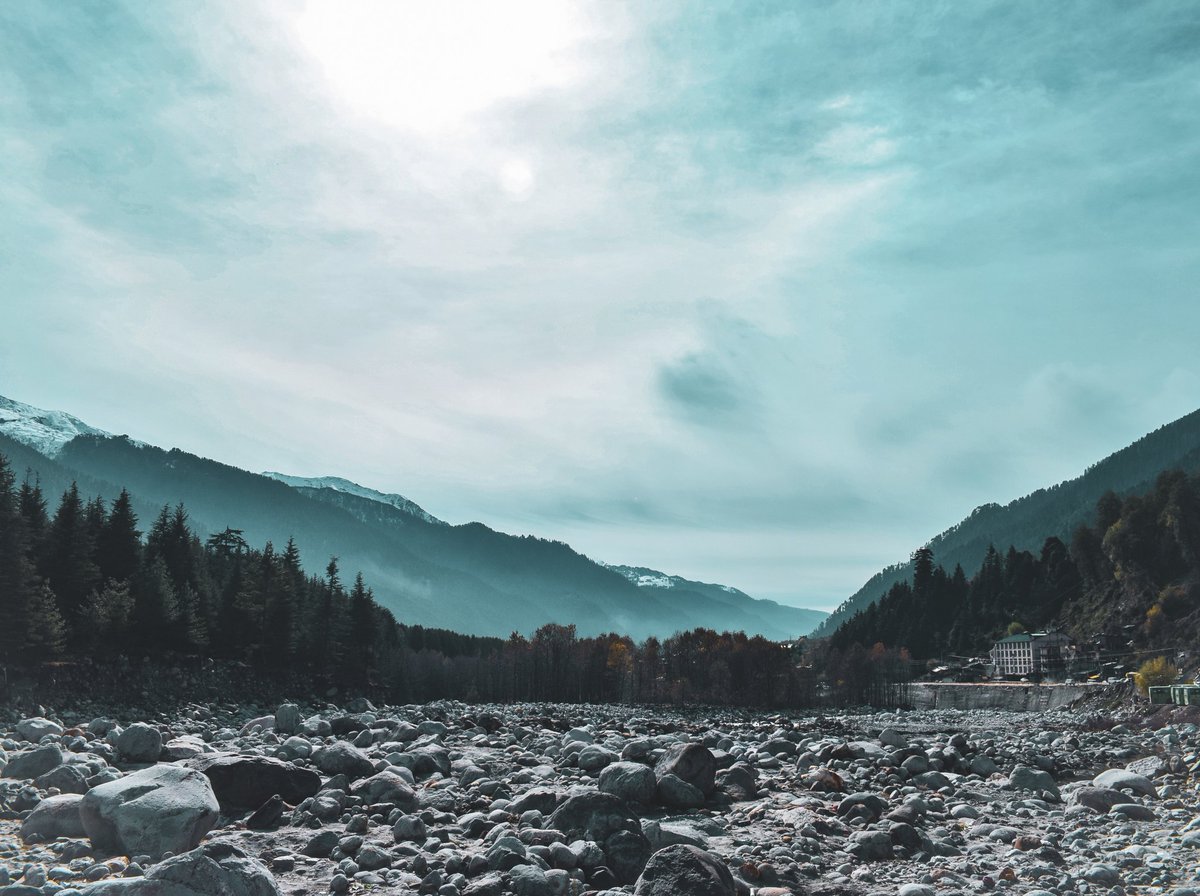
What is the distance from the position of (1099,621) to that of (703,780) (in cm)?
13671

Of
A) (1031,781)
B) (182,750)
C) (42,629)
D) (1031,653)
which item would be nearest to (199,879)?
(182,750)

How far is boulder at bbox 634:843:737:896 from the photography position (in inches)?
468

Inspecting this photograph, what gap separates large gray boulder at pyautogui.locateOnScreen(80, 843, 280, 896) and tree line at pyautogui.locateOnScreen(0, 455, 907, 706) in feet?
150

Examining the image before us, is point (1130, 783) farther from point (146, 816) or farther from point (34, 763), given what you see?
point (34, 763)

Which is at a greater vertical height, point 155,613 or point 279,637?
point 155,613

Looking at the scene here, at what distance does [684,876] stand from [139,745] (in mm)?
20080

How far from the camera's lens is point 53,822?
1516 centimetres

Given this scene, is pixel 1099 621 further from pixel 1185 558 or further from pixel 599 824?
pixel 599 824

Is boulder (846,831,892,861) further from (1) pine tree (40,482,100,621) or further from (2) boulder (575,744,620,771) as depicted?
(1) pine tree (40,482,100,621)

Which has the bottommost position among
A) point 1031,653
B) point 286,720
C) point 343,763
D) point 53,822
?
point 286,720

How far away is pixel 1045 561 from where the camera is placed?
177 m

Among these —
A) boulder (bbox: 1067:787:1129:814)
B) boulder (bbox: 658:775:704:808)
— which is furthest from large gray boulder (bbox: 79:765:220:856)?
boulder (bbox: 1067:787:1129:814)

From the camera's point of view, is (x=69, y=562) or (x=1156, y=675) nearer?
(x=69, y=562)

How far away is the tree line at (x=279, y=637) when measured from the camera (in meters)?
56.0
